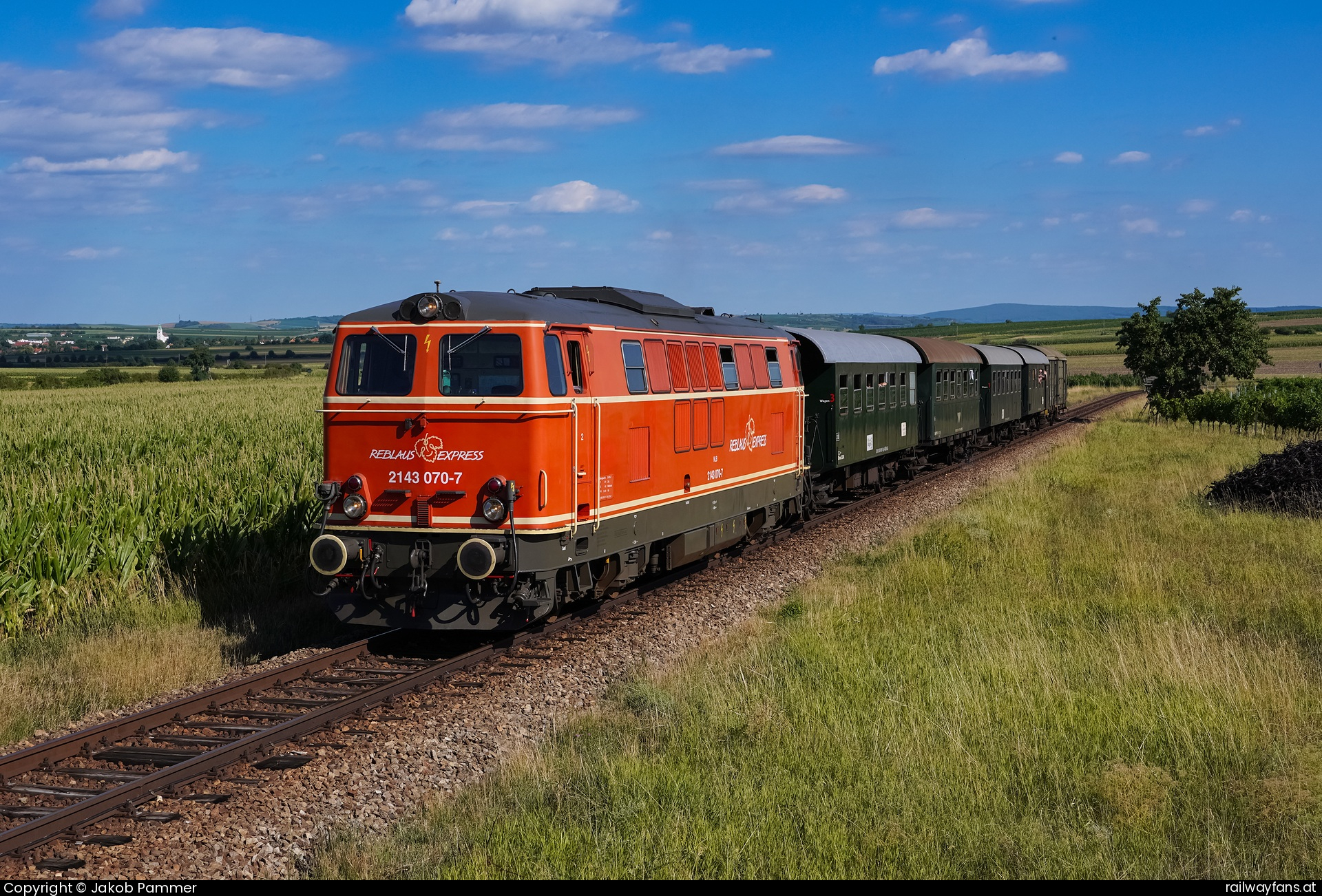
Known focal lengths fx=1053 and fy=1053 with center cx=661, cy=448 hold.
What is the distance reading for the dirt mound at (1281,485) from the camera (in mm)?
19853

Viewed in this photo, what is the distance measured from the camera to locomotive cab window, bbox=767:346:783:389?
1708 centimetres

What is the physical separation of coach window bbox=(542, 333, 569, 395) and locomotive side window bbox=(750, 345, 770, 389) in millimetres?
5921

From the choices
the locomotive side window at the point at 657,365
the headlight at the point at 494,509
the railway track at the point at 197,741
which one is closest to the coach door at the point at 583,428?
the headlight at the point at 494,509

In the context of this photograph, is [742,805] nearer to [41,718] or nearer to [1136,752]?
[1136,752]

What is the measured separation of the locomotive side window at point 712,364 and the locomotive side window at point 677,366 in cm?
74

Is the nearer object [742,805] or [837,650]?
[742,805]

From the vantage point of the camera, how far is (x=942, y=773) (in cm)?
749

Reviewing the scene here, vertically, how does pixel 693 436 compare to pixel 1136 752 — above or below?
above

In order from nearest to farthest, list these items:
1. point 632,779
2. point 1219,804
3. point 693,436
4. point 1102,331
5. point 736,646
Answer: point 1219,804 < point 632,779 < point 736,646 < point 693,436 < point 1102,331

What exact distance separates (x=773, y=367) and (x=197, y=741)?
36.1 ft

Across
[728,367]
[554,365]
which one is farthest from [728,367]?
[554,365]

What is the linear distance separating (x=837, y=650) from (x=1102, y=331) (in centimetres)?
20184
